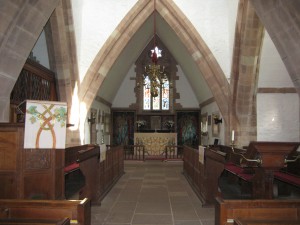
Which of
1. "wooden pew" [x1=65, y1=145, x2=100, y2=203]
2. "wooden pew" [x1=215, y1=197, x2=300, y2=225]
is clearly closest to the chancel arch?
"wooden pew" [x1=65, y1=145, x2=100, y2=203]

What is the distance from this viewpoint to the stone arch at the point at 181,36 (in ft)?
34.3

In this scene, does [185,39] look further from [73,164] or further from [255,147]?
[255,147]

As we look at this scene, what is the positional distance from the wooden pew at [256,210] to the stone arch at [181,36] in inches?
295

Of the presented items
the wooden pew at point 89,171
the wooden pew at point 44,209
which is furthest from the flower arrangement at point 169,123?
the wooden pew at point 44,209

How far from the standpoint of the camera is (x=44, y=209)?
3.02 meters

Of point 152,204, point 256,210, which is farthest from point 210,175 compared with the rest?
point 256,210

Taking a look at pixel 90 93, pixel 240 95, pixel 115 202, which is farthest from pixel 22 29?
pixel 240 95

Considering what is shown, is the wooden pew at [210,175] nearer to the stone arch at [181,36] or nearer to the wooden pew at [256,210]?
the wooden pew at [256,210]

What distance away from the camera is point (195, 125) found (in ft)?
56.8

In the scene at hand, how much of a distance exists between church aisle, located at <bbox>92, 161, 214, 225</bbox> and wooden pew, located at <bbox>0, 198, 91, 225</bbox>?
1546 millimetres

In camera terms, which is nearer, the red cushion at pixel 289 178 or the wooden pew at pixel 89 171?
the wooden pew at pixel 89 171

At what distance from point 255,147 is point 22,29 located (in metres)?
4.41

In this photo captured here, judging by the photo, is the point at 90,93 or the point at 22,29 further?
the point at 90,93

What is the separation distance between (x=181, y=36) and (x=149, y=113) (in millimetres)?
7162
